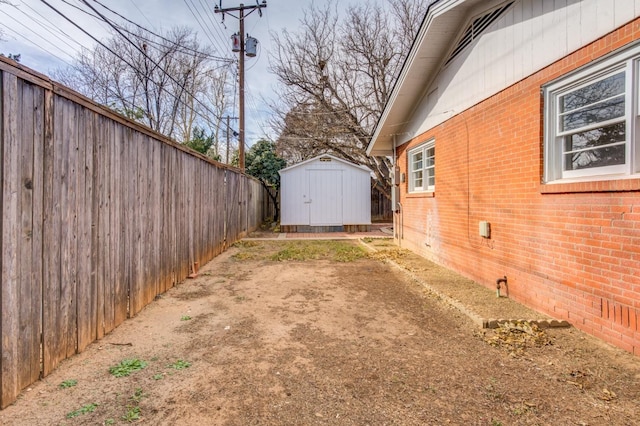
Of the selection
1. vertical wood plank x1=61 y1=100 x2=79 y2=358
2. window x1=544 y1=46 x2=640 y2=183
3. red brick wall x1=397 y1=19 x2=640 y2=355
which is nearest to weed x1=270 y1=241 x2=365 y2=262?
red brick wall x1=397 y1=19 x2=640 y2=355

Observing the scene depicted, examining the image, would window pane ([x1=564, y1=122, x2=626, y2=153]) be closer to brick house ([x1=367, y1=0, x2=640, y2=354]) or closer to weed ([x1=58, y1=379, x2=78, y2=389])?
brick house ([x1=367, y1=0, x2=640, y2=354])

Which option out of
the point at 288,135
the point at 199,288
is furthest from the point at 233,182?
the point at 288,135

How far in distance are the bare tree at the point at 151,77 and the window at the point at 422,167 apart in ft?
29.3

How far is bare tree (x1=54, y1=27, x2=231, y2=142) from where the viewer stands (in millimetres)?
15172

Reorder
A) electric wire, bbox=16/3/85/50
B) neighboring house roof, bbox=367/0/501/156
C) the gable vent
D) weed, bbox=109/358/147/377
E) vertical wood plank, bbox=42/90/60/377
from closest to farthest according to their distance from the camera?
1. vertical wood plank, bbox=42/90/60/377
2. weed, bbox=109/358/147/377
3. the gable vent
4. neighboring house roof, bbox=367/0/501/156
5. electric wire, bbox=16/3/85/50

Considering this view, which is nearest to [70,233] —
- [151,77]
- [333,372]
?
[333,372]

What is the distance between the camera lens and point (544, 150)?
4047 millimetres

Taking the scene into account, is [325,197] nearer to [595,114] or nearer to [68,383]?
[595,114]

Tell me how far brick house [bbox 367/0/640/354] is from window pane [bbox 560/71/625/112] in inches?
0.4

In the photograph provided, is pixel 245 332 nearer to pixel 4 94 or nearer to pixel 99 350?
pixel 99 350

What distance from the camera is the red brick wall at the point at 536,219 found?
305 cm

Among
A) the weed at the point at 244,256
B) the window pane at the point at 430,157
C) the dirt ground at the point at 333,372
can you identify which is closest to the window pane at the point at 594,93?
the dirt ground at the point at 333,372

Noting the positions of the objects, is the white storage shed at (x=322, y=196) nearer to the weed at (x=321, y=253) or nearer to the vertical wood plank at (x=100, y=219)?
the weed at (x=321, y=253)

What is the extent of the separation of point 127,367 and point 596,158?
192 inches
